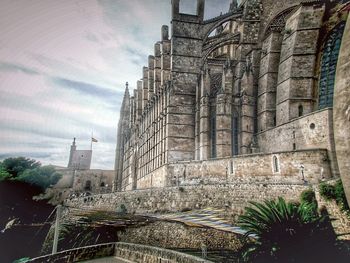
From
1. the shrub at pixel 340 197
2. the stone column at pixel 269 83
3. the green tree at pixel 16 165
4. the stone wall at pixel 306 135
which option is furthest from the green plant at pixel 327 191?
the green tree at pixel 16 165

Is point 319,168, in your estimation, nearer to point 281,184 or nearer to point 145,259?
point 281,184

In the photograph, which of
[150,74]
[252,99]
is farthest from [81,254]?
[150,74]

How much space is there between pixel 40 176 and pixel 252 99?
2362 centimetres

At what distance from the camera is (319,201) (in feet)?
33.5

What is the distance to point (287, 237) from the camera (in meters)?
7.50

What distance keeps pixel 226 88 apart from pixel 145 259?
11.9 meters

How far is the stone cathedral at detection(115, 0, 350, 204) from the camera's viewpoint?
550 inches

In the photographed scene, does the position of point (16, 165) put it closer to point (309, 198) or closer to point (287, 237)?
point (309, 198)

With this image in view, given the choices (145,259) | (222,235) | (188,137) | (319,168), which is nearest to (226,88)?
(188,137)

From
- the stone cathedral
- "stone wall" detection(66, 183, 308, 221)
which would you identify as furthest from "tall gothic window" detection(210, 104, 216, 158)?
"stone wall" detection(66, 183, 308, 221)

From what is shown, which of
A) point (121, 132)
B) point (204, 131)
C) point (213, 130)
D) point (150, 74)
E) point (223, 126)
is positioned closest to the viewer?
point (223, 126)

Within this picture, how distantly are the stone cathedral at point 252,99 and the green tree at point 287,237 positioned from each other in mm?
4741

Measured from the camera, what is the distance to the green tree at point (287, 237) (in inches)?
286

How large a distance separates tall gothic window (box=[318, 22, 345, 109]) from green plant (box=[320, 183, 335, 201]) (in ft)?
24.1
